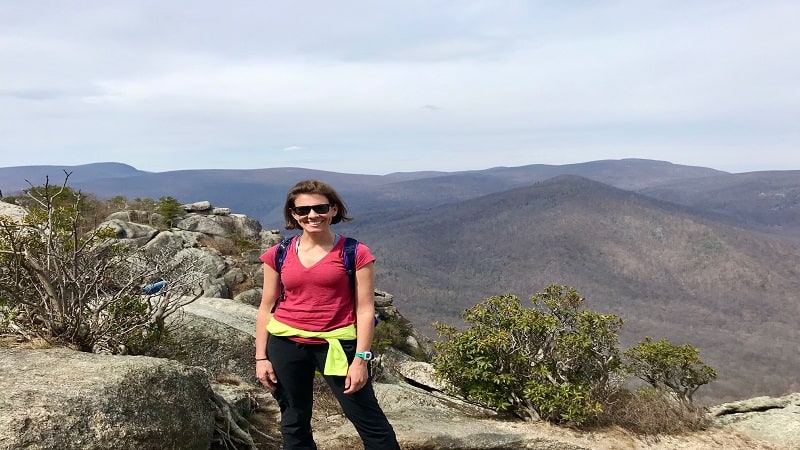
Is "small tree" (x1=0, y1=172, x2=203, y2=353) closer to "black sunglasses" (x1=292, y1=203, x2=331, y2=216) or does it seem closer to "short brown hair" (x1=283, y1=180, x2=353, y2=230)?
"short brown hair" (x1=283, y1=180, x2=353, y2=230)

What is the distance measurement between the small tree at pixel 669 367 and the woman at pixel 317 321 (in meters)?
9.45

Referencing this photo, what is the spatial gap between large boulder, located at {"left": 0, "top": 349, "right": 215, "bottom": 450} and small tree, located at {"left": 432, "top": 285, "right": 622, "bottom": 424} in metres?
5.77

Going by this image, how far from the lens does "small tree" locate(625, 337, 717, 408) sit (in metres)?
11.9

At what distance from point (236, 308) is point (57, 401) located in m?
8.53

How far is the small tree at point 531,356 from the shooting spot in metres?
9.87

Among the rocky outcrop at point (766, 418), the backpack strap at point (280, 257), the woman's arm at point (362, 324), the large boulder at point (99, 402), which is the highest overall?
the backpack strap at point (280, 257)

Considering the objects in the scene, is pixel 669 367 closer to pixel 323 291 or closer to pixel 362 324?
pixel 362 324

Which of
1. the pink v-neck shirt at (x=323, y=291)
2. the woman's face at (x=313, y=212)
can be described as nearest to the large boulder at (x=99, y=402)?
the pink v-neck shirt at (x=323, y=291)

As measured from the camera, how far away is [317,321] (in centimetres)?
428

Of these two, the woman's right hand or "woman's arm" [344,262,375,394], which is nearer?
"woman's arm" [344,262,375,394]

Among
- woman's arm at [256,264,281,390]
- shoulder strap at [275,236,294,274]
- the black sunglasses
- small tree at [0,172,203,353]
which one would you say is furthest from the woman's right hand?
small tree at [0,172,203,353]

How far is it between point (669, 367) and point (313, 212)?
1102cm

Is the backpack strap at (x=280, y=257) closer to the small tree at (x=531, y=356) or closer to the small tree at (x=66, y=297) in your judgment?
the small tree at (x=66, y=297)

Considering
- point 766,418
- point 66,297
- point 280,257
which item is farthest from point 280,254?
point 766,418
